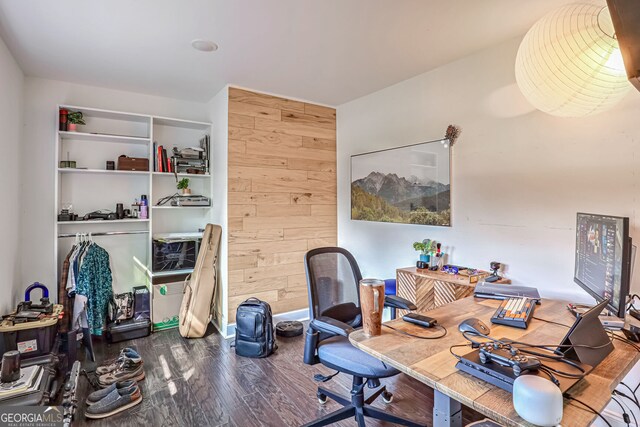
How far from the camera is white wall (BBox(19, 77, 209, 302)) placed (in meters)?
3.12

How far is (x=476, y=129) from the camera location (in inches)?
103

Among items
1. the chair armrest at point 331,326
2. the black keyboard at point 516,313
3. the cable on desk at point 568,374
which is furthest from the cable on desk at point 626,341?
the chair armrest at point 331,326

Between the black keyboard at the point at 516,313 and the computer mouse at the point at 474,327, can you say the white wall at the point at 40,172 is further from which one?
the black keyboard at the point at 516,313

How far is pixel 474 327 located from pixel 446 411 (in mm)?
401

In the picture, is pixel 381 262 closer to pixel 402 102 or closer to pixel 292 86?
pixel 402 102

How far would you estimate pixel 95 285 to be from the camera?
3.04m

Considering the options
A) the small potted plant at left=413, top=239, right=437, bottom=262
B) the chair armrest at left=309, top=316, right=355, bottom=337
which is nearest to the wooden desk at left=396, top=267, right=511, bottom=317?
the small potted plant at left=413, top=239, right=437, bottom=262

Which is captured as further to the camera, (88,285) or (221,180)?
(221,180)

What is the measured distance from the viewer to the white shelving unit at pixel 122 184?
335 cm

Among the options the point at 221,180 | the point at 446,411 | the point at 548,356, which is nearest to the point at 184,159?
the point at 221,180

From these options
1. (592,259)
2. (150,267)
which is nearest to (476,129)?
(592,259)

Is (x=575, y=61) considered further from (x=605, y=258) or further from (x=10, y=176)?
(x=10, y=176)

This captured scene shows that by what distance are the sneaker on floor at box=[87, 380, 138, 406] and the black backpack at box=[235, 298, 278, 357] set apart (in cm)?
87

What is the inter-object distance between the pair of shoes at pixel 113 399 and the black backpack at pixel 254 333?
87 centimetres
